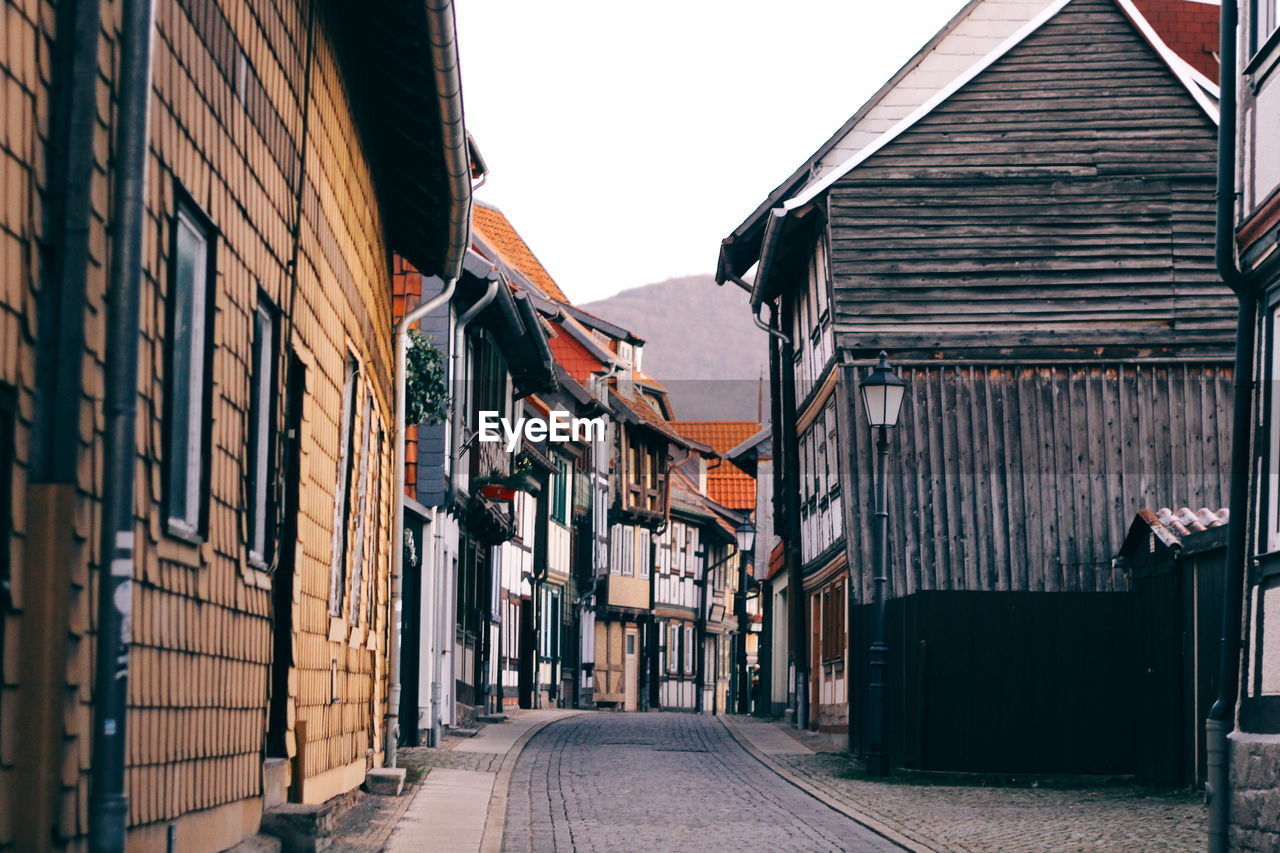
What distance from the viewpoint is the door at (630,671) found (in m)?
52.5

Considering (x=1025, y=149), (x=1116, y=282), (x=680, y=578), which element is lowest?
(x=680, y=578)

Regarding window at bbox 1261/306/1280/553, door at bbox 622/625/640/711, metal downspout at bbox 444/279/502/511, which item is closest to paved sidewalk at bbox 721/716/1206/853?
window at bbox 1261/306/1280/553

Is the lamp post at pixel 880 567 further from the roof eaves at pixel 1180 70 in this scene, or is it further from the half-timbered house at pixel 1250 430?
the roof eaves at pixel 1180 70

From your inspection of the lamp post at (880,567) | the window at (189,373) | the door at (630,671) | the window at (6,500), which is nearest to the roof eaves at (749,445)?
the door at (630,671)

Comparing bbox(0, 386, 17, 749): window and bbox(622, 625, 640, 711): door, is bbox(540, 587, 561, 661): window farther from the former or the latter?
bbox(0, 386, 17, 749): window

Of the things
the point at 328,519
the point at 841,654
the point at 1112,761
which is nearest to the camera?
the point at 328,519

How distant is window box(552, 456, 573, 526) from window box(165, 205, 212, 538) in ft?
112

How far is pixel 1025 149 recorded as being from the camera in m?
22.5

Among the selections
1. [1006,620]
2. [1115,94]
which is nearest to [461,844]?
[1006,620]

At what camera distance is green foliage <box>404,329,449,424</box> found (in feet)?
61.3

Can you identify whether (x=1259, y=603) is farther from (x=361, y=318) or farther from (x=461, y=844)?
(x=361, y=318)

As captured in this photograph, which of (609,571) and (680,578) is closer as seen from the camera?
(609,571)

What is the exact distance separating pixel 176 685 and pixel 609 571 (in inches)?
1732

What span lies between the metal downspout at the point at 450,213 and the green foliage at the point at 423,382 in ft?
6.44
